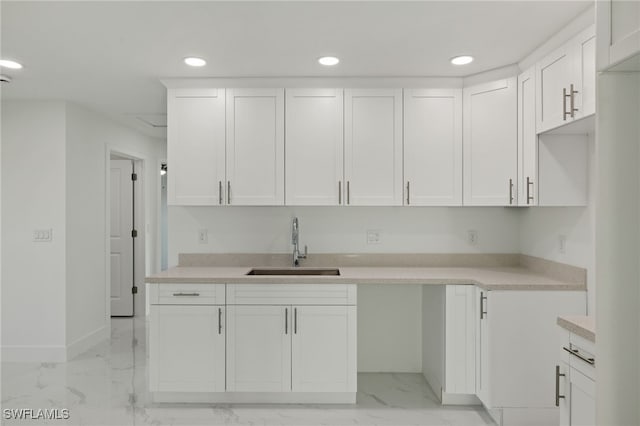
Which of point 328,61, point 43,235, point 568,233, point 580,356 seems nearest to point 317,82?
point 328,61

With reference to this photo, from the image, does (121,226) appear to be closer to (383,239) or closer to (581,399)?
(383,239)

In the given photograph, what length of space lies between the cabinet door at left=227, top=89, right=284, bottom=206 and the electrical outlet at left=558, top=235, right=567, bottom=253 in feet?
6.35

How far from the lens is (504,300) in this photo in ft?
9.04

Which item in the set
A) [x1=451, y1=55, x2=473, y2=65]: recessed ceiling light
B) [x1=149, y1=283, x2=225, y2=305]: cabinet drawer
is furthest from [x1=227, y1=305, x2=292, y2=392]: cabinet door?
[x1=451, y1=55, x2=473, y2=65]: recessed ceiling light

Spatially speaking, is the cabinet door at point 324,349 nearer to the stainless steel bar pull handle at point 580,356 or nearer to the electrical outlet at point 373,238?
the electrical outlet at point 373,238

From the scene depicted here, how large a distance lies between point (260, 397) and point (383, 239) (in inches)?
59.8

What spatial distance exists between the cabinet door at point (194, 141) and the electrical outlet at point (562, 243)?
7.83 ft

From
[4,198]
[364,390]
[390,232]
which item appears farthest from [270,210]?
[4,198]

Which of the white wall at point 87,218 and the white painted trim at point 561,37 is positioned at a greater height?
the white painted trim at point 561,37

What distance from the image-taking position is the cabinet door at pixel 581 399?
1.63 m

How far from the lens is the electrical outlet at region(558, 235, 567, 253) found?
295 cm

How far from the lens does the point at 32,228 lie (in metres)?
3.99

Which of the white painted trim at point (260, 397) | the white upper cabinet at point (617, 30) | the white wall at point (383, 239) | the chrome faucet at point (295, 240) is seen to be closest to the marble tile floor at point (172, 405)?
the white painted trim at point (260, 397)

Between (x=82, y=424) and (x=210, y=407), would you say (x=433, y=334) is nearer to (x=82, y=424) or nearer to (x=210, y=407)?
(x=210, y=407)
